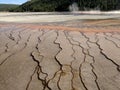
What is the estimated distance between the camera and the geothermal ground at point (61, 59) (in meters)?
5.00

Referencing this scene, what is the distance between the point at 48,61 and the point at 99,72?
1038 millimetres

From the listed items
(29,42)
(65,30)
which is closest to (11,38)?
(29,42)

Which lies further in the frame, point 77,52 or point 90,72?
point 77,52

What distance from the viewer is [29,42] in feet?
22.9

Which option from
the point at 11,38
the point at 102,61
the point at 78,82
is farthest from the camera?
the point at 11,38

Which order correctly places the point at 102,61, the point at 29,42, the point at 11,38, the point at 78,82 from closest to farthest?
the point at 78,82, the point at 102,61, the point at 29,42, the point at 11,38

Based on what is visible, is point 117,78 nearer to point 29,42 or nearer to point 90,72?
point 90,72

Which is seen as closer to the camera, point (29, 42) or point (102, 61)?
point (102, 61)

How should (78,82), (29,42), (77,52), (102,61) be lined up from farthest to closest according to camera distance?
1. (29,42)
2. (77,52)
3. (102,61)
4. (78,82)

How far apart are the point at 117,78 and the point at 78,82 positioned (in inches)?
24.2

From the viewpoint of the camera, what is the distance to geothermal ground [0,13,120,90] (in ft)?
16.4

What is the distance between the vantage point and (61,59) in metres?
5.80

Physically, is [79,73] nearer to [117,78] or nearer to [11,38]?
[117,78]

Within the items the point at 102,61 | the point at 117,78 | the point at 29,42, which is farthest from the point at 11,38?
the point at 117,78
